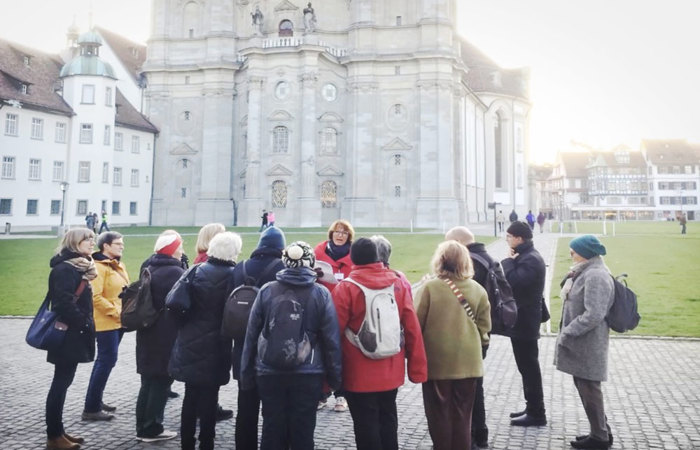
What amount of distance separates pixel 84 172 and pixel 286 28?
22.4 m

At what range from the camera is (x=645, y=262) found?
2445 centimetres

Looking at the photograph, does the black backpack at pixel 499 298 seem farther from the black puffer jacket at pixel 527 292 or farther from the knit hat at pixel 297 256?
the knit hat at pixel 297 256

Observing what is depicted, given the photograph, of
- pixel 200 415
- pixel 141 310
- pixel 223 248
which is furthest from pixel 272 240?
pixel 200 415

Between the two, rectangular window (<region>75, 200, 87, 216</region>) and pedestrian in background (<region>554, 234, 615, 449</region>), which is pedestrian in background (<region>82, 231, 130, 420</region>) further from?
rectangular window (<region>75, 200, 87, 216</region>)

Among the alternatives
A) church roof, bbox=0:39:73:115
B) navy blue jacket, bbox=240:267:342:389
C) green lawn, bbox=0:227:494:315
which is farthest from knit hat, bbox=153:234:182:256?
church roof, bbox=0:39:73:115

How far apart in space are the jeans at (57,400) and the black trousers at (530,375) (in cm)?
515

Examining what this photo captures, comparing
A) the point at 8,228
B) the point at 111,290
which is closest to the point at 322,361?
the point at 111,290

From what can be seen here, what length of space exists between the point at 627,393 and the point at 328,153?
45.3 meters

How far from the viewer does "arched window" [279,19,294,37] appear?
178 feet

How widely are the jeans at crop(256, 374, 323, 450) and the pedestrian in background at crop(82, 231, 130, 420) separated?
2799mm

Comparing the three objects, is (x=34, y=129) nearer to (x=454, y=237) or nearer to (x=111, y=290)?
(x=111, y=290)

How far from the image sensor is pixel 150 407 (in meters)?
6.40

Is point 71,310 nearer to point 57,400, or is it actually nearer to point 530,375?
point 57,400

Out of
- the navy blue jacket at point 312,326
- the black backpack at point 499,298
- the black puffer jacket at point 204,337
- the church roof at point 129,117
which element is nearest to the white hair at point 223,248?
the black puffer jacket at point 204,337
